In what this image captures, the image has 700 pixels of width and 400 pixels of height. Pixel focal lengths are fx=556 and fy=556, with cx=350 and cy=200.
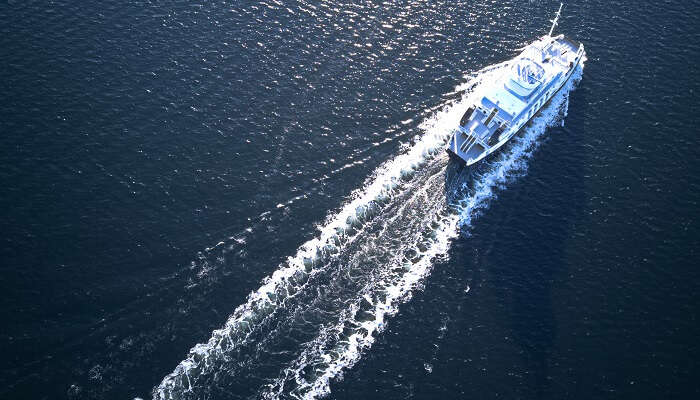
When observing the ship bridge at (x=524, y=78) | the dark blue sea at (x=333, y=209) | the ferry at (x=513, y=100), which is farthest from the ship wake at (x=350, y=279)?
the ship bridge at (x=524, y=78)

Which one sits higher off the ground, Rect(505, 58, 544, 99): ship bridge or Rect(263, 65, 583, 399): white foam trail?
Rect(505, 58, 544, 99): ship bridge

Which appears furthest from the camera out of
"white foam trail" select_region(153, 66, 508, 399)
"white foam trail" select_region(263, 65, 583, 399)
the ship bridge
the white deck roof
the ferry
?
the ship bridge

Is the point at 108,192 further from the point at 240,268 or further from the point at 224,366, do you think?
the point at 224,366

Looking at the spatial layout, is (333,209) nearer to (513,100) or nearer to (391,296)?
(391,296)

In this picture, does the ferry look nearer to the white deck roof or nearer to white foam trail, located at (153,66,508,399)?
the white deck roof

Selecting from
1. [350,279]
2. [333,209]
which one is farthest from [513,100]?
[350,279]

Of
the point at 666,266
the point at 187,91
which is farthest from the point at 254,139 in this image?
the point at 666,266

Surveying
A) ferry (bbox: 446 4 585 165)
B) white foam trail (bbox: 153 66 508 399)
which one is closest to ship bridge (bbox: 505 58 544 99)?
ferry (bbox: 446 4 585 165)
